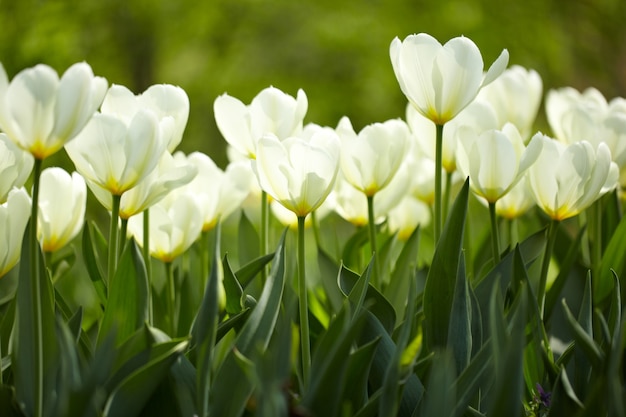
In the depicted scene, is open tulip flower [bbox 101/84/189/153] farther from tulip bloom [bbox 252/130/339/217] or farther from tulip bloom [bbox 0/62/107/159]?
tulip bloom [bbox 0/62/107/159]

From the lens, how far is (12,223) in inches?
61.4

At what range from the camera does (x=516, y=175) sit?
5.66 feet

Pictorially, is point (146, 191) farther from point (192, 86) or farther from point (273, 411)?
point (192, 86)

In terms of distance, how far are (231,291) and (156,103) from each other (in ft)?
1.34

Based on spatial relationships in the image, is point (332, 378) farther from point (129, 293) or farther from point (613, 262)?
point (613, 262)

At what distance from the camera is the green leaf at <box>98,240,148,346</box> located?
144 cm

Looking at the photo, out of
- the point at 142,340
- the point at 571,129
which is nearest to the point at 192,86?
the point at 571,129

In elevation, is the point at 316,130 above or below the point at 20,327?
above

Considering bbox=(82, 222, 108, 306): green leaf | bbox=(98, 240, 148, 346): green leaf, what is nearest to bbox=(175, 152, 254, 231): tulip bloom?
bbox=(82, 222, 108, 306): green leaf

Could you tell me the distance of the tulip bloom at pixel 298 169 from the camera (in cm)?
154

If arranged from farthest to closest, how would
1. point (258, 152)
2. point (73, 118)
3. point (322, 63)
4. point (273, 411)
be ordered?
point (322, 63), point (258, 152), point (73, 118), point (273, 411)

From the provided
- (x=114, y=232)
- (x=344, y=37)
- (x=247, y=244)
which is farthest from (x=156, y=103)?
(x=344, y=37)

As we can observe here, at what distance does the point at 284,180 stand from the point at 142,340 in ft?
1.36

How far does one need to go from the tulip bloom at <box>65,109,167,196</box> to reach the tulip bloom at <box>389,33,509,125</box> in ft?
1.77
